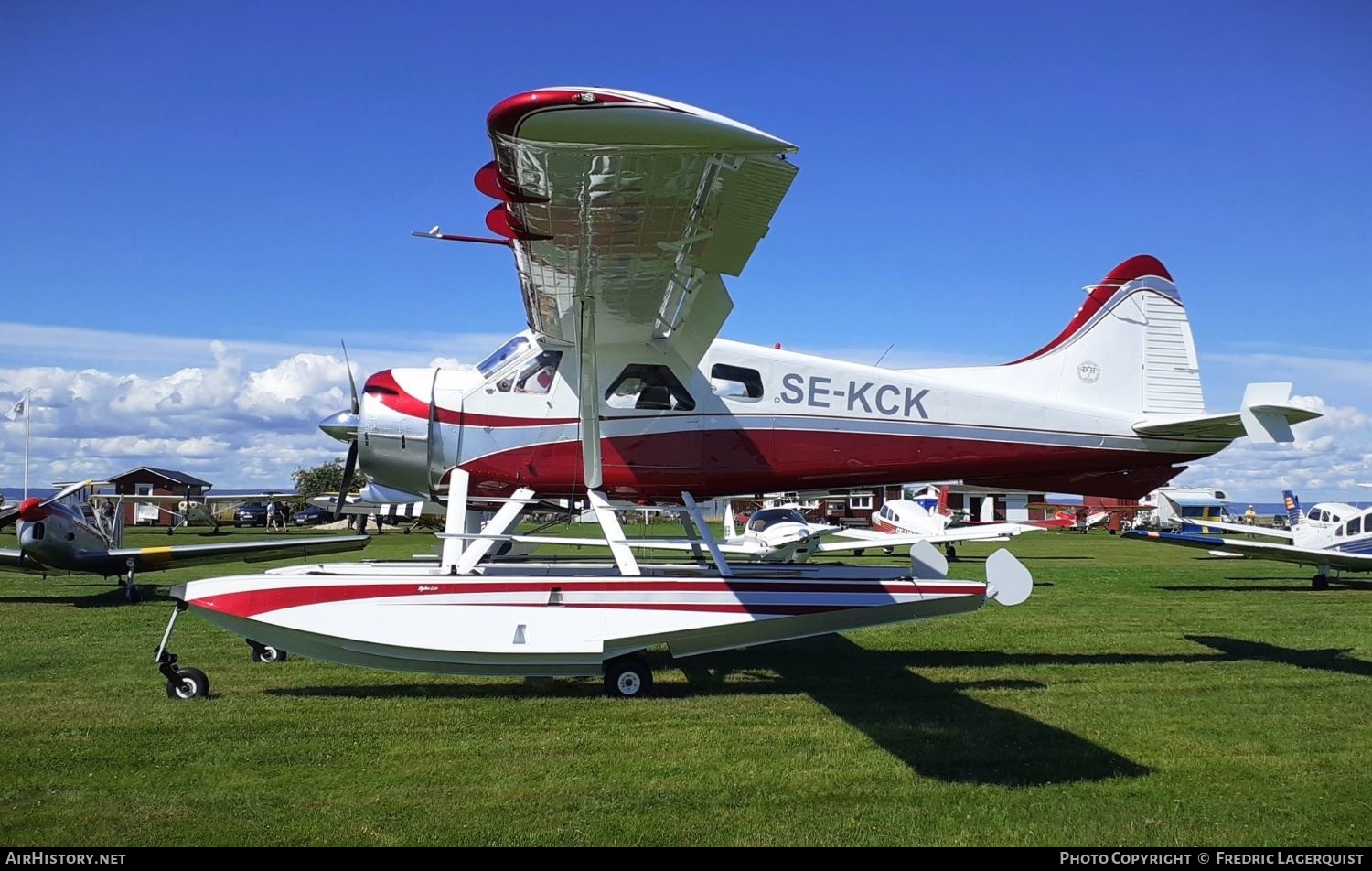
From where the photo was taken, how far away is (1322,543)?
64.3 feet

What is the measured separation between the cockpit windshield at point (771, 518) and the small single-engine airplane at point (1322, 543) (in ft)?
21.4

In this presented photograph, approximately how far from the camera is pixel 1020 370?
8.70 m

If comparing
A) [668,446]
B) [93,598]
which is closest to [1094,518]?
[93,598]

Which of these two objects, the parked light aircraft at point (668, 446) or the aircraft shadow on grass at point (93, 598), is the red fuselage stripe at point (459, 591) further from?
the aircraft shadow on grass at point (93, 598)

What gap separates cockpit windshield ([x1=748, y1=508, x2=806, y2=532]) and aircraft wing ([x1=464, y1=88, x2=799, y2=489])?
11996mm

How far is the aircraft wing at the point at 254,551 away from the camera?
10.9m

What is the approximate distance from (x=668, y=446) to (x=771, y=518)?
12055 millimetres

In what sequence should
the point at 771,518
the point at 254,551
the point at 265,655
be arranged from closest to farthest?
the point at 265,655 → the point at 254,551 → the point at 771,518

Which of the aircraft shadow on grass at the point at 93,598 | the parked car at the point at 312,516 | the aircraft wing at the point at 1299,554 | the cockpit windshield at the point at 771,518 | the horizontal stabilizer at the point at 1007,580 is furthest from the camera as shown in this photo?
the parked car at the point at 312,516

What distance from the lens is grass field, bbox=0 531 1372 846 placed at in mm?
4477

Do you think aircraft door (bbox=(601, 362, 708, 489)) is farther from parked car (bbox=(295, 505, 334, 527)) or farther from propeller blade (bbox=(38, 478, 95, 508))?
parked car (bbox=(295, 505, 334, 527))

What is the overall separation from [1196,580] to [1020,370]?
14.1 meters

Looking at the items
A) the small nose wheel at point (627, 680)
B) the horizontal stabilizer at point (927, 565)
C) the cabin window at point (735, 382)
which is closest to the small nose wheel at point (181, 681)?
the small nose wheel at point (627, 680)

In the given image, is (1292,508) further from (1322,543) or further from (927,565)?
(927,565)
